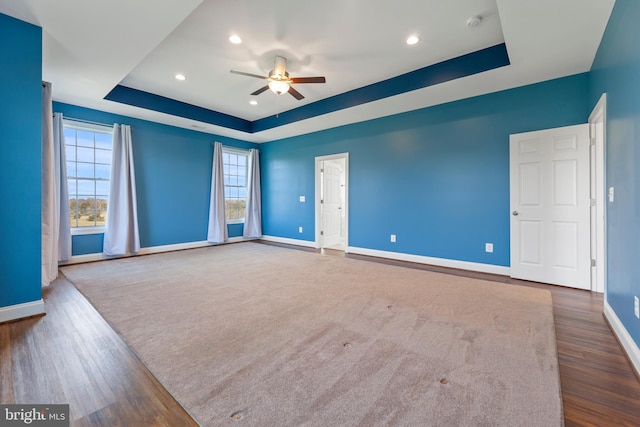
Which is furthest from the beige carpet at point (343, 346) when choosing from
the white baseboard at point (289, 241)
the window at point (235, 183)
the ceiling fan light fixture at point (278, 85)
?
the window at point (235, 183)

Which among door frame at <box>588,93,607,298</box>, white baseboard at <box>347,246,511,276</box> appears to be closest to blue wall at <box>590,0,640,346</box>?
door frame at <box>588,93,607,298</box>

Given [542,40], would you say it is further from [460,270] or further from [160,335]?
[160,335]

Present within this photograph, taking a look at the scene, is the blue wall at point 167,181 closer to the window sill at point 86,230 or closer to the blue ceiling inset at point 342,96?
the window sill at point 86,230

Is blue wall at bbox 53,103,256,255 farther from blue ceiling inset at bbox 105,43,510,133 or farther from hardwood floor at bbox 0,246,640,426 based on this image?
hardwood floor at bbox 0,246,640,426

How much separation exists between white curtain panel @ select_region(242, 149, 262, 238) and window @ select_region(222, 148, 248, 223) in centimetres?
19

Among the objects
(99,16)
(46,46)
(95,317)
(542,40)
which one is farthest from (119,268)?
(542,40)

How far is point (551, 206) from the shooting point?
3.38 m

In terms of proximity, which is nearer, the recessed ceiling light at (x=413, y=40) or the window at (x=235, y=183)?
the recessed ceiling light at (x=413, y=40)

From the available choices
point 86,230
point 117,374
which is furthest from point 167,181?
point 117,374

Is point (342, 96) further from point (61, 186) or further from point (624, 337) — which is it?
point (61, 186)

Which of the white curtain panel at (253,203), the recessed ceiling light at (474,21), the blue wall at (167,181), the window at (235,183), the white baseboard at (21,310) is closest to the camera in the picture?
the white baseboard at (21,310)

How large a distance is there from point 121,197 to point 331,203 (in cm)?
420

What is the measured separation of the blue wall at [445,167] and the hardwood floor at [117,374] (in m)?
1.86

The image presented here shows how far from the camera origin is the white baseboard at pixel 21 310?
2.30m
